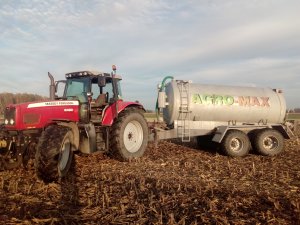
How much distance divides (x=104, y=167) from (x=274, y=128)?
288 inches

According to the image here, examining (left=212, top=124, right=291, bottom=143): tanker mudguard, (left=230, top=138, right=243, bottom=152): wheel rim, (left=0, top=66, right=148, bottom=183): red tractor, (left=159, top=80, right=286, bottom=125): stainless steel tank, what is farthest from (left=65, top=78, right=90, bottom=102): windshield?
(left=230, top=138, right=243, bottom=152): wheel rim

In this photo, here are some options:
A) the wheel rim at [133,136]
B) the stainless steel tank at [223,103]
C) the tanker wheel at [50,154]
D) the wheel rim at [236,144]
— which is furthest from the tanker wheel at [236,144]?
the tanker wheel at [50,154]

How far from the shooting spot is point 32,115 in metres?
8.20

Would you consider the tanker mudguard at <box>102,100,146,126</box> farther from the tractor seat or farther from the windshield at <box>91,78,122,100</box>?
the windshield at <box>91,78,122,100</box>

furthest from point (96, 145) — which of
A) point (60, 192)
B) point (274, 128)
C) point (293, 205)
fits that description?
point (274, 128)

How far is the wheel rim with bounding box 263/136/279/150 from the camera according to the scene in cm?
1269

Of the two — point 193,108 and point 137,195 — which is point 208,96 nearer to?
point 193,108

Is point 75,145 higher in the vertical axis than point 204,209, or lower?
higher

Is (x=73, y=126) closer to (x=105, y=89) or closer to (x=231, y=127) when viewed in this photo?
(x=105, y=89)

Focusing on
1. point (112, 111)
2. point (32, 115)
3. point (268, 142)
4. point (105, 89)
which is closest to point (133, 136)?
point (112, 111)

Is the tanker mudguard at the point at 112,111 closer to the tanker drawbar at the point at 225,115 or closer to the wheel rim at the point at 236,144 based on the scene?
the tanker drawbar at the point at 225,115

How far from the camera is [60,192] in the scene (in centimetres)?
643

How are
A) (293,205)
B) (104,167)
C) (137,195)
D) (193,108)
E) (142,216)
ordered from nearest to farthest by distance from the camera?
(142,216)
(293,205)
(137,195)
(104,167)
(193,108)

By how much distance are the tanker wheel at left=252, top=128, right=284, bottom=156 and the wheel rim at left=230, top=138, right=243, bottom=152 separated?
663 millimetres
